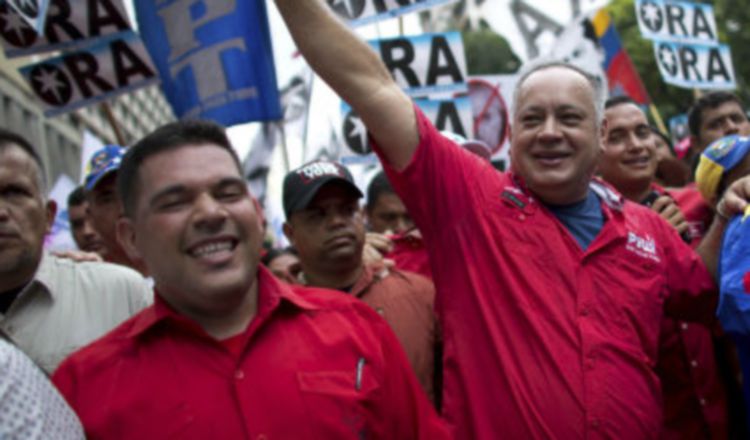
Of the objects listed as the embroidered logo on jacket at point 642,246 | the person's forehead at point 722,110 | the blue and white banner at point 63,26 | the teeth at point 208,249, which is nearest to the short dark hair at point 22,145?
the teeth at point 208,249

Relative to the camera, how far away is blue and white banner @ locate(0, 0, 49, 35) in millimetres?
3805

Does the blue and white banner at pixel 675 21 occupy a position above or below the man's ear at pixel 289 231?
above

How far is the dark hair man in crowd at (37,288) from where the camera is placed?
93.3 inches

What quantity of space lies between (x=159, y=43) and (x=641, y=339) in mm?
2653

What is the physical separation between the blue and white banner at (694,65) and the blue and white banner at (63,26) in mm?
5295

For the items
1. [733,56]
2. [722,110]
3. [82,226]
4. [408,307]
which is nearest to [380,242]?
[408,307]

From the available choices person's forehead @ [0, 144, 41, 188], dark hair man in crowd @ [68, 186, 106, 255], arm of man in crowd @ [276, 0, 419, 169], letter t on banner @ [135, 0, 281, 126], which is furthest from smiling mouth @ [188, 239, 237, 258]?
dark hair man in crowd @ [68, 186, 106, 255]

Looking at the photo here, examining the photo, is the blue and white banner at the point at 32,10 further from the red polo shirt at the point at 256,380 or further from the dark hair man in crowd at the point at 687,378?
the dark hair man in crowd at the point at 687,378

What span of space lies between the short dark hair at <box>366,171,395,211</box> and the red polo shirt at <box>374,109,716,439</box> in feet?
5.87

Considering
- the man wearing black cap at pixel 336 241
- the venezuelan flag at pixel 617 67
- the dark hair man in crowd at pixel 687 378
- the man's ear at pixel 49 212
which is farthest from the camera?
the venezuelan flag at pixel 617 67

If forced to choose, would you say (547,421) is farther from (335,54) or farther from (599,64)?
(599,64)

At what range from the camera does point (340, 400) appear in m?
1.88

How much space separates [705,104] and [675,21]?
133 inches

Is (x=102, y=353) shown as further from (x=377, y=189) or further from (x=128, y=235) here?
(x=377, y=189)
